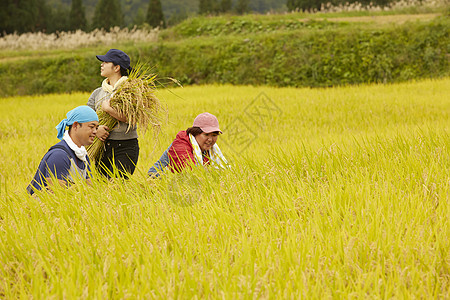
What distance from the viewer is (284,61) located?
14070 mm

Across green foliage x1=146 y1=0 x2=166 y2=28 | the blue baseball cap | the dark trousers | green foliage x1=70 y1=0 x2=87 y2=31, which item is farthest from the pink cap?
green foliage x1=70 y1=0 x2=87 y2=31

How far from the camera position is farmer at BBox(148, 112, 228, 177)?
11.5 ft

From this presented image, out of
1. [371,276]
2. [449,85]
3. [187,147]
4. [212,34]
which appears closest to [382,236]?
[371,276]

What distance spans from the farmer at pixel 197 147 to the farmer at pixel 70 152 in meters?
0.55

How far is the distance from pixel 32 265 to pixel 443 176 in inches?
95.7

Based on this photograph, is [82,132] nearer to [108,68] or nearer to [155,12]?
[108,68]

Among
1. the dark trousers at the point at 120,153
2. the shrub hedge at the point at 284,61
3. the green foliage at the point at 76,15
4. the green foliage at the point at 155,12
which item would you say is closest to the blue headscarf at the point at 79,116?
the dark trousers at the point at 120,153

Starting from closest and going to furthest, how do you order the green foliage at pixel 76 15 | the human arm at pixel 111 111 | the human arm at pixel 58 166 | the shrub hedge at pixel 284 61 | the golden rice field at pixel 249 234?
1. the golden rice field at pixel 249 234
2. the human arm at pixel 58 166
3. the human arm at pixel 111 111
4. the shrub hedge at pixel 284 61
5. the green foliage at pixel 76 15

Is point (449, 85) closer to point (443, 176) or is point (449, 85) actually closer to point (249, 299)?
point (443, 176)

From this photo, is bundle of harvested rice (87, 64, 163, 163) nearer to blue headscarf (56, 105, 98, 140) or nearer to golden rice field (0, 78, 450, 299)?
blue headscarf (56, 105, 98, 140)

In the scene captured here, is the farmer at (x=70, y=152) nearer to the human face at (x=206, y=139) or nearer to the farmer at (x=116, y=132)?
the farmer at (x=116, y=132)

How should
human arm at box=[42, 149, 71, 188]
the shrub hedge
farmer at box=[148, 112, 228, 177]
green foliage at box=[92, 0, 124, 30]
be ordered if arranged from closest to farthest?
human arm at box=[42, 149, 71, 188] < farmer at box=[148, 112, 228, 177] < the shrub hedge < green foliage at box=[92, 0, 124, 30]

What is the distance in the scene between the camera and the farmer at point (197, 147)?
352 centimetres

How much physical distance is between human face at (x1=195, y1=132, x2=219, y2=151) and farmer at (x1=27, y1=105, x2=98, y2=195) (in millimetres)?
813
